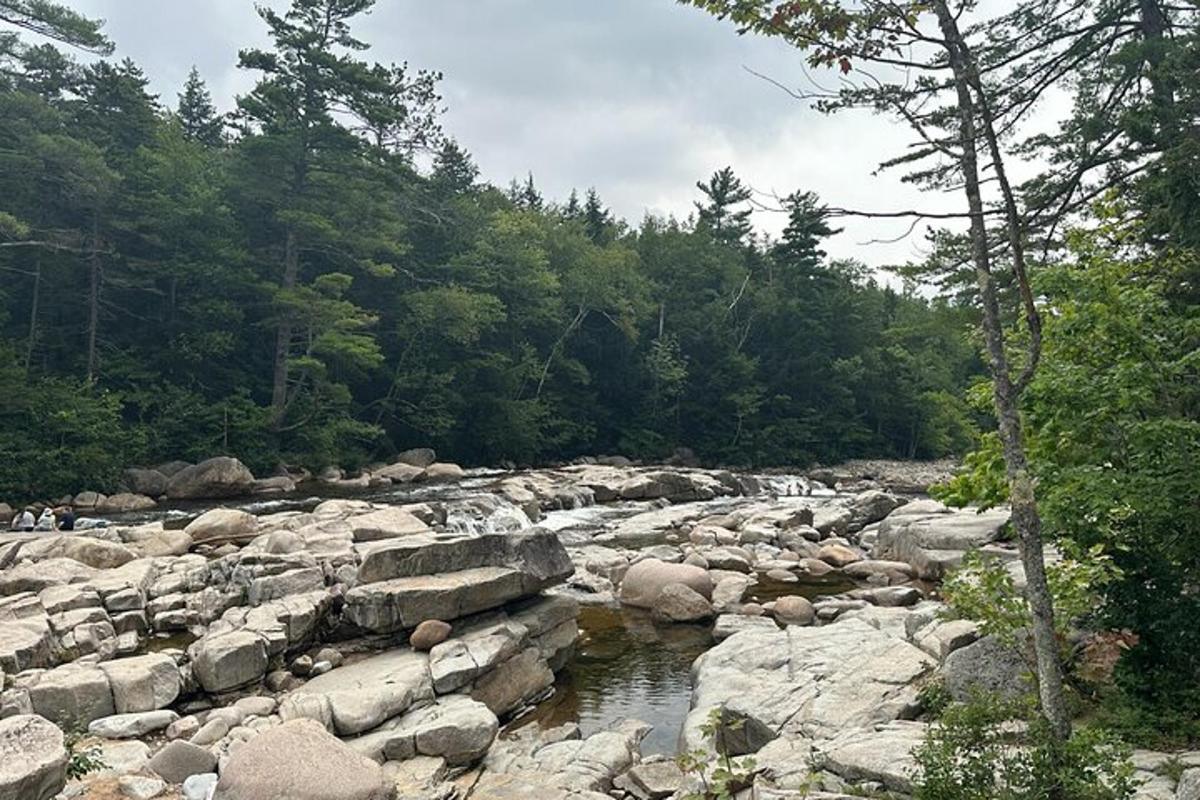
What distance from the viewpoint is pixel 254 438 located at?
2900cm

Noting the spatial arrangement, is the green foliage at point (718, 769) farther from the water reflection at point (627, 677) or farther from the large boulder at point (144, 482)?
the large boulder at point (144, 482)

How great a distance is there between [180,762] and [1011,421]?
712 cm

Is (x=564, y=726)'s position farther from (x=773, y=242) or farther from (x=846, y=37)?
(x=773, y=242)

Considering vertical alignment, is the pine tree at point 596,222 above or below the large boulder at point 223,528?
above

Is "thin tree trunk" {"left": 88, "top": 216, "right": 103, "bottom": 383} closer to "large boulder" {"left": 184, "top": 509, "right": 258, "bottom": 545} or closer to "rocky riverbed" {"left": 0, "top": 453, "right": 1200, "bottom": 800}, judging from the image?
"rocky riverbed" {"left": 0, "top": 453, "right": 1200, "bottom": 800}

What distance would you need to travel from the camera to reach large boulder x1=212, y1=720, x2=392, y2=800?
6.10 meters

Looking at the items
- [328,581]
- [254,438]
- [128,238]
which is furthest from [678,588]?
[128,238]

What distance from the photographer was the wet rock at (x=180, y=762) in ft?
22.1

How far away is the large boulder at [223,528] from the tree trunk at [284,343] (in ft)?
53.6

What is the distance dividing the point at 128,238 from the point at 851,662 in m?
31.4

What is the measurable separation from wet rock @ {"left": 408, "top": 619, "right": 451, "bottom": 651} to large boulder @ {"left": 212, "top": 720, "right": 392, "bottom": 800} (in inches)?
119

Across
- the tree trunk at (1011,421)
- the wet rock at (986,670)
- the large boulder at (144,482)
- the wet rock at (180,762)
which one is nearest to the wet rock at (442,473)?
the large boulder at (144,482)

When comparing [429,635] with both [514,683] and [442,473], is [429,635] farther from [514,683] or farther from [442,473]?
[442,473]

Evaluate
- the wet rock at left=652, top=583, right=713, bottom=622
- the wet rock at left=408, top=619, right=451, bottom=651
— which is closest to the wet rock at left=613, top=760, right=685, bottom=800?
the wet rock at left=408, top=619, right=451, bottom=651
